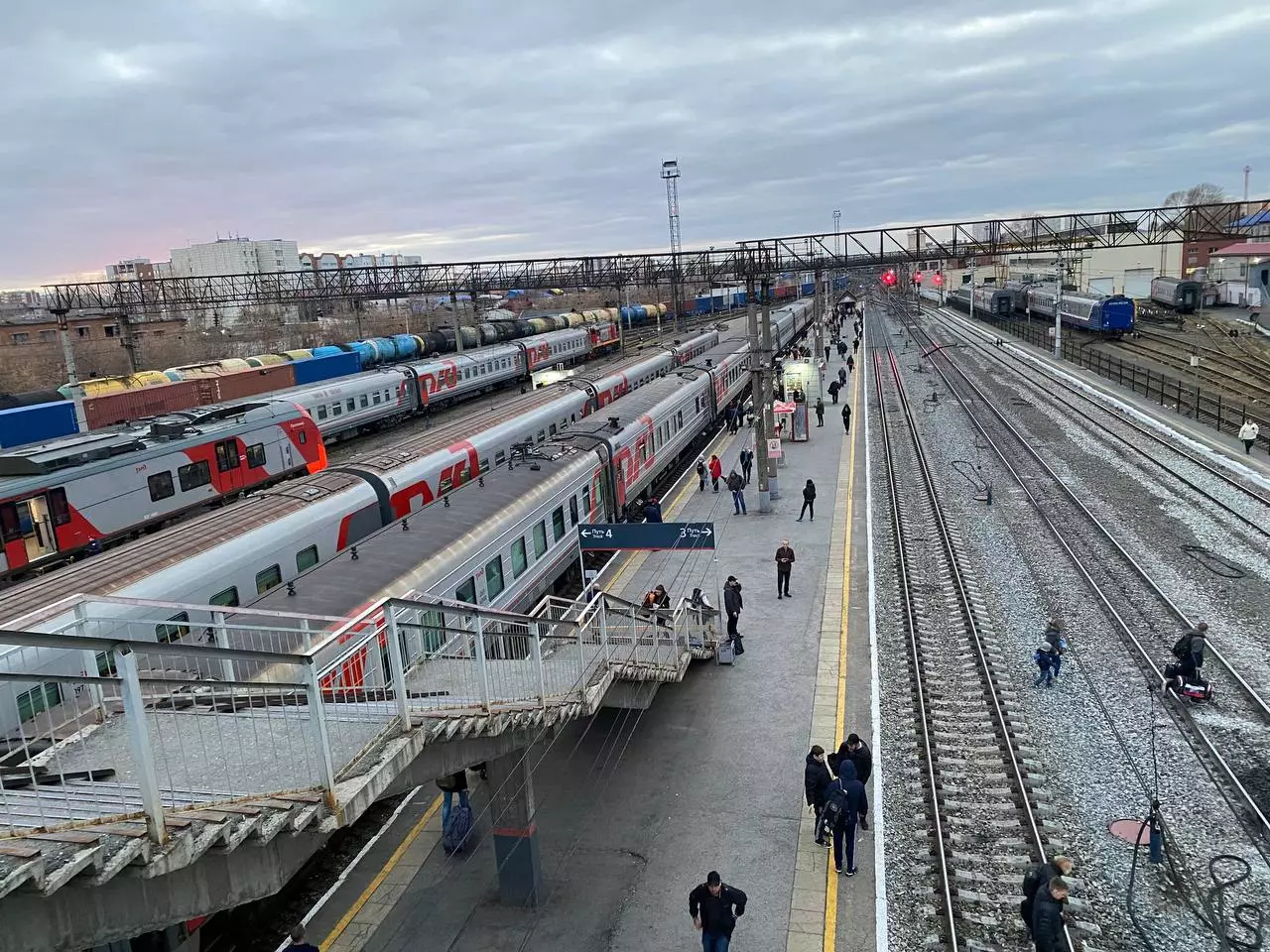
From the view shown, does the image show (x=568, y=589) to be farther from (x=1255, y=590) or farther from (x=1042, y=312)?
(x=1042, y=312)

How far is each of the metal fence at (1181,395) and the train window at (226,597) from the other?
30221mm

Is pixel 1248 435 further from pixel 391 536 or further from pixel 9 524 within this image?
pixel 9 524

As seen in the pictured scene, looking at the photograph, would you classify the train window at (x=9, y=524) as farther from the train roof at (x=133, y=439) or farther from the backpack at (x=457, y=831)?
the backpack at (x=457, y=831)

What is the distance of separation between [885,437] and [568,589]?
785 inches

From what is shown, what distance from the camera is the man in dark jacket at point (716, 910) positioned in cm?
811

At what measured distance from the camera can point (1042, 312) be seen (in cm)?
6956

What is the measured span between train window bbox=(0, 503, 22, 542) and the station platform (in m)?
10.8

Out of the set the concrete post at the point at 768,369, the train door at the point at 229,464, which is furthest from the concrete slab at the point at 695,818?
the train door at the point at 229,464

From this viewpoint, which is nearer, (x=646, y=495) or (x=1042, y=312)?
(x=646, y=495)

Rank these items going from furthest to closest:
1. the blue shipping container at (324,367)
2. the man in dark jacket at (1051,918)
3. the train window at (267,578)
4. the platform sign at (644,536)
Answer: the blue shipping container at (324,367), the platform sign at (644,536), the train window at (267,578), the man in dark jacket at (1051,918)

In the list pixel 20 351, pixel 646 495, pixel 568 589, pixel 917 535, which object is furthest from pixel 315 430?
pixel 20 351

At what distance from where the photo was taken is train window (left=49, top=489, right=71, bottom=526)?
17.6 m

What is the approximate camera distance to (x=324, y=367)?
144ft

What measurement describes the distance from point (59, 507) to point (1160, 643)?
21160mm
